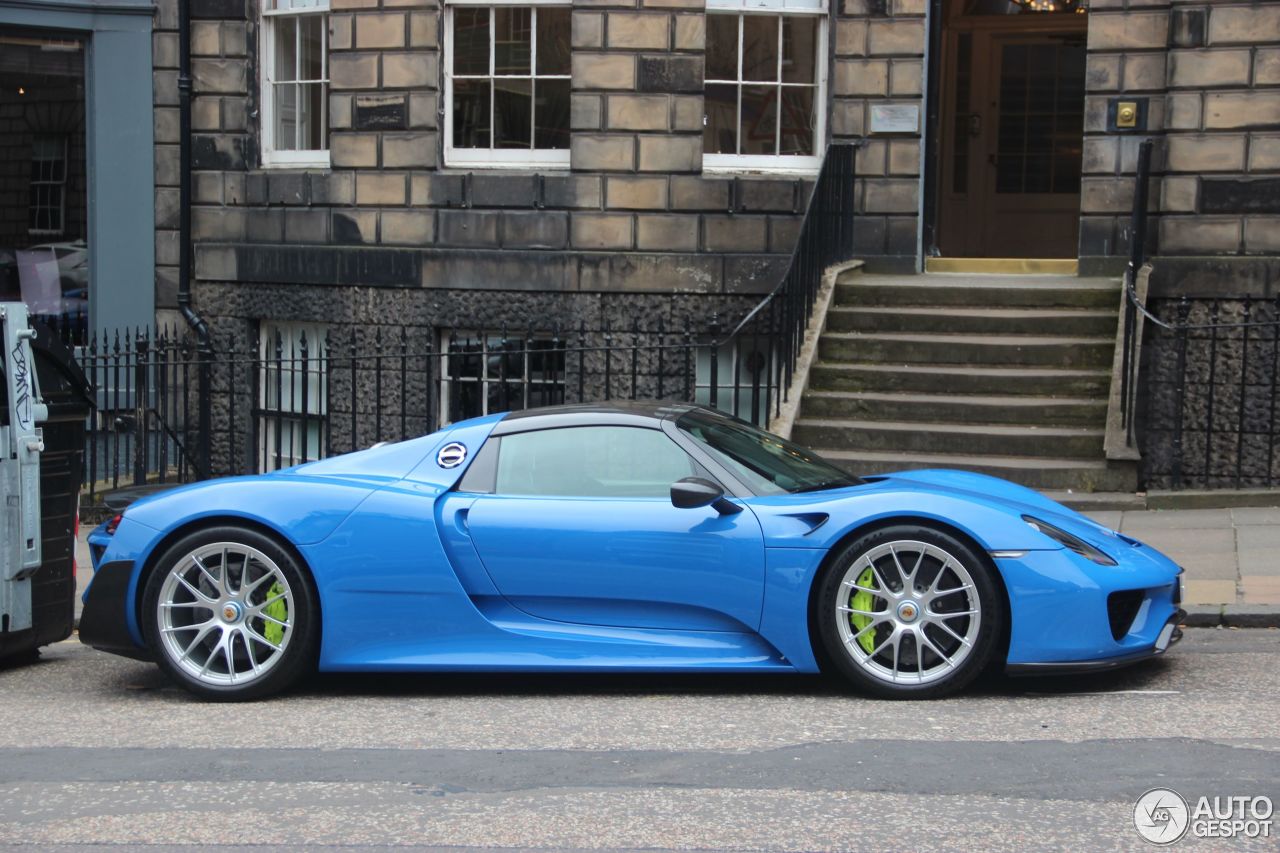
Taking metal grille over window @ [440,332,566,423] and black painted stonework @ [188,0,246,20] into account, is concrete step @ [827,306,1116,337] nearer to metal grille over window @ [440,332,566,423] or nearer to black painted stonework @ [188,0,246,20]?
metal grille over window @ [440,332,566,423]

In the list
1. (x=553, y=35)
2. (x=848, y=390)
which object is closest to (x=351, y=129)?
(x=553, y=35)

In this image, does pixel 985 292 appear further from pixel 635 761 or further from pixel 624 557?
pixel 635 761

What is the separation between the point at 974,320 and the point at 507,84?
4291 mm

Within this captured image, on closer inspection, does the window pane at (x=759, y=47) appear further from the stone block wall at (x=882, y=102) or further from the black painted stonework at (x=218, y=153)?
the black painted stonework at (x=218, y=153)

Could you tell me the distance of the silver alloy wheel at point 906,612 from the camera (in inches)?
233

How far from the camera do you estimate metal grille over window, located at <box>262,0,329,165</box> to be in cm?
1343

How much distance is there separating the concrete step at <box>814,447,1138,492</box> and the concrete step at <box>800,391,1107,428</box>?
37 centimetres

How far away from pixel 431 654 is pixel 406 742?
2.01 ft

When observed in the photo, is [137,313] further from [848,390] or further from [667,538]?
[667,538]

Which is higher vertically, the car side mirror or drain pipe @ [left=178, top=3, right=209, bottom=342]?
drain pipe @ [left=178, top=3, right=209, bottom=342]

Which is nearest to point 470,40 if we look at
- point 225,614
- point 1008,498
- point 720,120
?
point 720,120

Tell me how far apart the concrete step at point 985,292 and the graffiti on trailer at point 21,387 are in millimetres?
6535

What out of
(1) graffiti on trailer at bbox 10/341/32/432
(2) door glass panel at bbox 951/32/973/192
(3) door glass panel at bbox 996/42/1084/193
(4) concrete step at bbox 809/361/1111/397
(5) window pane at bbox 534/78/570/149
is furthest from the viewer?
(2) door glass panel at bbox 951/32/973/192

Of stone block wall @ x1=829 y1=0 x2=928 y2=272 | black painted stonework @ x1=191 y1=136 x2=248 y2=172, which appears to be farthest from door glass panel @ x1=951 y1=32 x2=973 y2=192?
black painted stonework @ x1=191 y1=136 x2=248 y2=172
